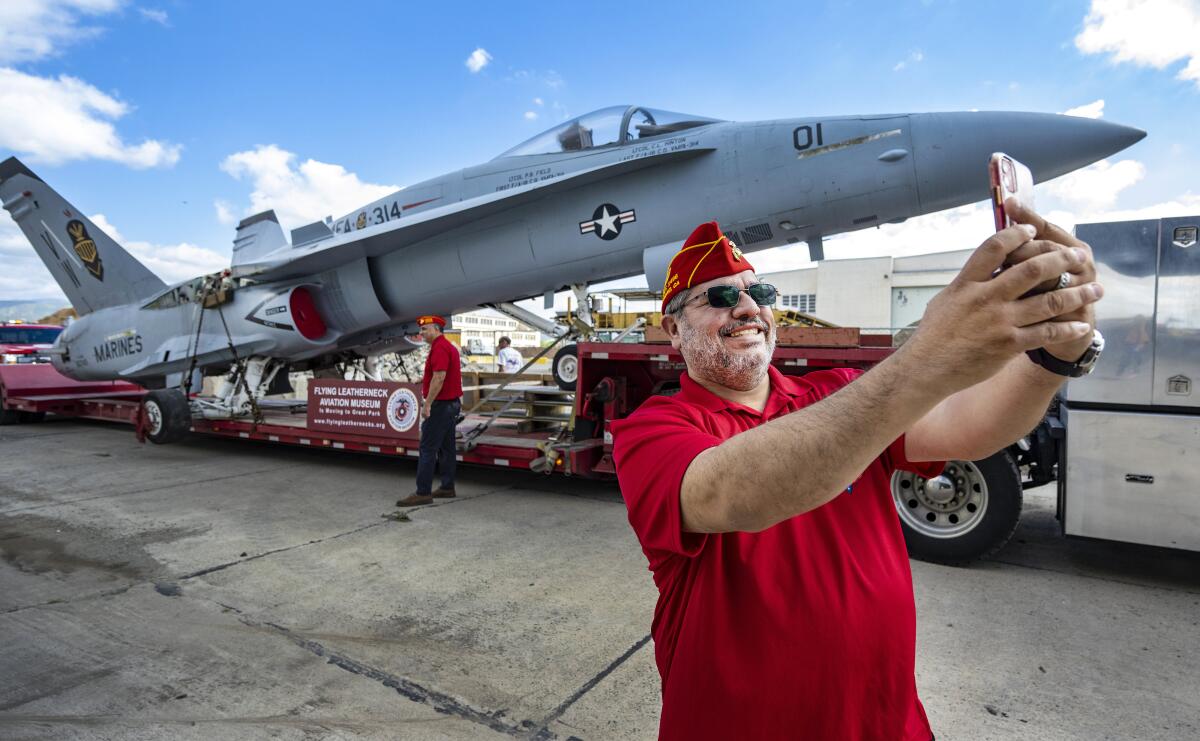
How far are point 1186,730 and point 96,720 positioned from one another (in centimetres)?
434

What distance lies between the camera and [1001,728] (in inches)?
99.3

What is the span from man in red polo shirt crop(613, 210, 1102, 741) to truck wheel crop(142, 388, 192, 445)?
879 cm

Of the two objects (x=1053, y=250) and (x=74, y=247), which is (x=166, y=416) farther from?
(x=1053, y=250)

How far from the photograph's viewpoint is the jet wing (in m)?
5.93

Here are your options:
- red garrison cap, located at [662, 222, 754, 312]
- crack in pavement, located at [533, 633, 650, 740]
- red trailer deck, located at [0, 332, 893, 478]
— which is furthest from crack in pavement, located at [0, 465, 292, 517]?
red garrison cap, located at [662, 222, 754, 312]

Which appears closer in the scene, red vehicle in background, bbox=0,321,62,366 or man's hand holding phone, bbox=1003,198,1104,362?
man's hand holding phone, bbox=1003,198,1104,362

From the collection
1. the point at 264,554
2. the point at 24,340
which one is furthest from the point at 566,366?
the point at 24,340

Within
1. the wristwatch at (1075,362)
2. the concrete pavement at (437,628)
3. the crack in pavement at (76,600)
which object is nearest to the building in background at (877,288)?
the concrete pavement at (437,628)

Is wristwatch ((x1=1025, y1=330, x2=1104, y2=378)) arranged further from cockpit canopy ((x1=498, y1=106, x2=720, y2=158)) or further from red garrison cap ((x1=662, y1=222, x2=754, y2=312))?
cockpit canopy ((x1=498, y1=106, x2=720, y2=158))

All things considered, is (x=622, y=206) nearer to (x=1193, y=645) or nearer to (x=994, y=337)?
(x=1193, y=645)

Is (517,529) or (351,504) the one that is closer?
(517,529)

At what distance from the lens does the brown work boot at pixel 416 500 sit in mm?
6006

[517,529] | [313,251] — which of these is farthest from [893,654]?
[313,251]

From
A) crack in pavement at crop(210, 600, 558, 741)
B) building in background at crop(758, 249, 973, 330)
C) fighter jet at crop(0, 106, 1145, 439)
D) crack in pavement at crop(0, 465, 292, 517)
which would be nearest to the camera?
crack in pavement at crop(210, 600, 558, 741)
